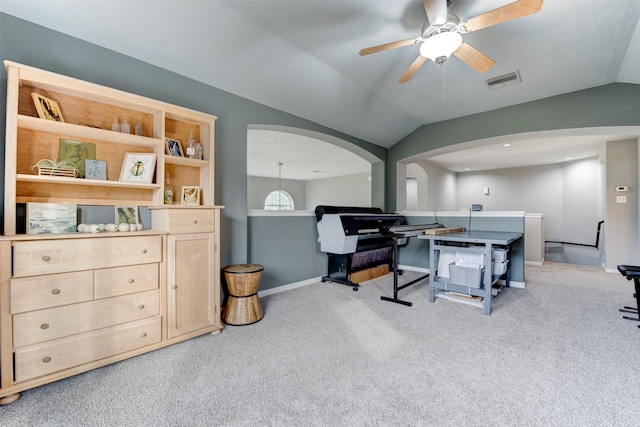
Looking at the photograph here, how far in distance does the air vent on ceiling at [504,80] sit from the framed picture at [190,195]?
3372 mm

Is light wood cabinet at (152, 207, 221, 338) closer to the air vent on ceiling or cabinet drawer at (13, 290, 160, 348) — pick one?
cabinet drawer at (13, 290, 160, 348)

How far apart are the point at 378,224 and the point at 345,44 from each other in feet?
7.27

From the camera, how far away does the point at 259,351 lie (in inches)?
79.5

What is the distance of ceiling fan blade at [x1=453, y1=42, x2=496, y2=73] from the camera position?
6.76 feet

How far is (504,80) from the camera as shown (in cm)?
316

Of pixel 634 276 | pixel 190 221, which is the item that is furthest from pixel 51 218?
pixel 634 276

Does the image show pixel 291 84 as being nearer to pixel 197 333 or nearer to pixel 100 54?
pixel 100 54

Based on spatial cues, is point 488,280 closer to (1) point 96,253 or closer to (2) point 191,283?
(2) point 191,283

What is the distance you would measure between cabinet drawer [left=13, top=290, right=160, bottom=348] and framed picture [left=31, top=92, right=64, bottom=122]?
48.0 inches

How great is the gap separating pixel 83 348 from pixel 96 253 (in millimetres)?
575

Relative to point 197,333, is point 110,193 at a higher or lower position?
higher

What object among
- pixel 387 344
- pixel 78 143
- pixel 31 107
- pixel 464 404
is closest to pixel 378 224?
pixel 387 344

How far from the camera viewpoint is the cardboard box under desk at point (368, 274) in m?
3.85

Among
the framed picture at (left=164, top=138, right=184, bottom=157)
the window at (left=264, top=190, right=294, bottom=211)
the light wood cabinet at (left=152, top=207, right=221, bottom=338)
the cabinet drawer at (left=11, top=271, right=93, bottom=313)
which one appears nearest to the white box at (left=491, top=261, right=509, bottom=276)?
the light wood cabinet at (left=152, top=207, right=221, bottom=338)
